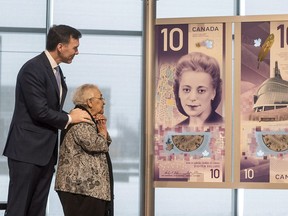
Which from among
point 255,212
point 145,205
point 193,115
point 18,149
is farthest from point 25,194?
point 255,212

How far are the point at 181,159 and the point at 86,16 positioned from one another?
202cm

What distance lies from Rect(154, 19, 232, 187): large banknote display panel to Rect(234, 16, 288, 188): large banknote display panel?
8cm

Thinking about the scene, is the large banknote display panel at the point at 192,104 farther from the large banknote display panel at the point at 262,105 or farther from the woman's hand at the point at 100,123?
the woman's hand at the point at 100,123

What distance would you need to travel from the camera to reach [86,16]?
16.7 feet

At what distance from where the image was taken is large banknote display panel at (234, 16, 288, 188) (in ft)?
11.7

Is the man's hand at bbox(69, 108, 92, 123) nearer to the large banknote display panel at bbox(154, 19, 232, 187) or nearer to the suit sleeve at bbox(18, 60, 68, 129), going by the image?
the suit sleeve at bbox(18, 60, 68, 129)

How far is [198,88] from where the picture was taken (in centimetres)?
362

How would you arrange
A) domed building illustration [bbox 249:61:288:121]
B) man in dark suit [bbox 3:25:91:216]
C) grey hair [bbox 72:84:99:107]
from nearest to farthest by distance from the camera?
1. man in dark suit [bbox 3:25:91:216]
2. grey hair [bbox 72:84:99:107]
3. domed building illustration [bbox 249:61:288:121]

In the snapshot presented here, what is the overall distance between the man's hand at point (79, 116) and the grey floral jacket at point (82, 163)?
0.04 meters

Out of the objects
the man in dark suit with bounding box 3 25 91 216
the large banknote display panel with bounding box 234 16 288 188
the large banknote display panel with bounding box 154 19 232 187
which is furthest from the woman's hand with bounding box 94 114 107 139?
the large banknote display panel with bounding box 234 16 288 188

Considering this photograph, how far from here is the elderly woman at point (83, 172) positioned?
126 inches

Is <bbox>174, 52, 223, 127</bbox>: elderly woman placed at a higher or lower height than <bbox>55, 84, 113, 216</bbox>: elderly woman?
higher

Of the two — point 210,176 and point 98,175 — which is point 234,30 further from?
point 98,175

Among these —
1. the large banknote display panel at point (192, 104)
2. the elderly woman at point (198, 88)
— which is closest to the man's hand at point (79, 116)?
the large banknote display panel at point (192, 104)
